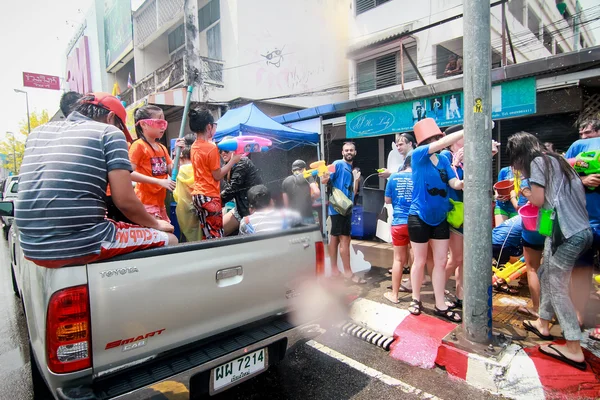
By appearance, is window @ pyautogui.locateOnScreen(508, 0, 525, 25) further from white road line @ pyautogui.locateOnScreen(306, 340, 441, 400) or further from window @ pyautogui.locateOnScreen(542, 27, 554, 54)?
white road line @ pyautogui.locateOnScreen(306, 340, 441, 400)

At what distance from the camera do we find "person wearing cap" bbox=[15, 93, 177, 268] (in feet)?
5.54

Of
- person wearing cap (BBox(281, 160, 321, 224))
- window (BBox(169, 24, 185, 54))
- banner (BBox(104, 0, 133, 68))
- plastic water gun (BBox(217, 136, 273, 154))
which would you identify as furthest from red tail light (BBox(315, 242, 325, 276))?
banner (BBox(104, 0, 133, 68))

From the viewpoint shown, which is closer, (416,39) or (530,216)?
(530,216)

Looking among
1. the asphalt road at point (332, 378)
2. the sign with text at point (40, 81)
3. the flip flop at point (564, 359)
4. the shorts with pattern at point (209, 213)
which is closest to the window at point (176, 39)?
the sign with text at point (40, 81)

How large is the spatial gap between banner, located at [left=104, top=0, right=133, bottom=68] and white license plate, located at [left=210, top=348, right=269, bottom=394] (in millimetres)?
17149

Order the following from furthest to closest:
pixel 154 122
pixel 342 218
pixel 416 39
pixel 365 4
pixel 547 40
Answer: pixel 547 40 → pixel 365 4 → pixel 416 39 → pixel 342 218 → pixel 154 122

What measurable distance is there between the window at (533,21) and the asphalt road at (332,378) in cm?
1598

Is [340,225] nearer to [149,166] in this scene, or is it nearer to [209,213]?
[209,213]

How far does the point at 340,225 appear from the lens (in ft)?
15.3

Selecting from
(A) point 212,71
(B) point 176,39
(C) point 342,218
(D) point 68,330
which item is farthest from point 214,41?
(D) point 68,330

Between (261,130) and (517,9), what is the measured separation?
11507 mm

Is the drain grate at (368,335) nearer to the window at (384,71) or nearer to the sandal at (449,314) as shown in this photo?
the sandal at (449,314)

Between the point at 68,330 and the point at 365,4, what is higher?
the point at 365,4

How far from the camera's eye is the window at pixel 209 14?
12.4 meters
